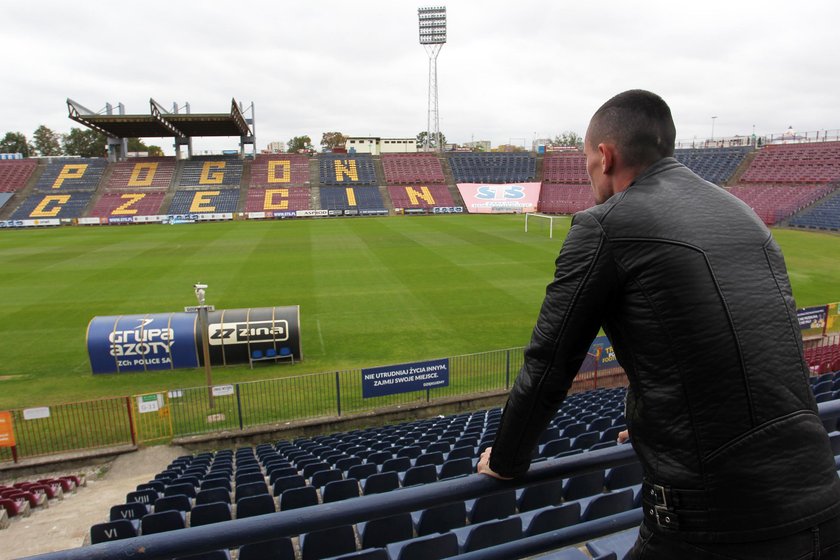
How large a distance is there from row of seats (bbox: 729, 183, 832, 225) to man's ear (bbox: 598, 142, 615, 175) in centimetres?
5695

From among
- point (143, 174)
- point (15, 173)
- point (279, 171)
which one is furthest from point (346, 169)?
point (15, 173)

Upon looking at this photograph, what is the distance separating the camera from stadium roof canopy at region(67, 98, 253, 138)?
185 feet

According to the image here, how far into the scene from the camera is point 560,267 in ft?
5.13

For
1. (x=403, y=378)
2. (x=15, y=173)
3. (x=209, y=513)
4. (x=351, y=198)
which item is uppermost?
(x=15, y=173)

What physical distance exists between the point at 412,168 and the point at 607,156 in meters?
77.2

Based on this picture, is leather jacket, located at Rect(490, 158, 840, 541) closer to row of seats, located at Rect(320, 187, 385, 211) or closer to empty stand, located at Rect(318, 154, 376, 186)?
row of seats, located at Rect(320, 187, 385, 211)

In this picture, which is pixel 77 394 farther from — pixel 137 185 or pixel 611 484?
pixel 137 185

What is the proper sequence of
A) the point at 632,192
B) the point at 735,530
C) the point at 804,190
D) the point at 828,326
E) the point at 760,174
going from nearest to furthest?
the point at 735,530
the point at 632,192
the point at 828,326
the point at 804,190
the point at 760,174

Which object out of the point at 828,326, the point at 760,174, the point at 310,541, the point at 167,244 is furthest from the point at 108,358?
the point at 760,174

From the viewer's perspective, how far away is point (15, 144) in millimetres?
108500

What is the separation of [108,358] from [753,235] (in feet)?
58.9

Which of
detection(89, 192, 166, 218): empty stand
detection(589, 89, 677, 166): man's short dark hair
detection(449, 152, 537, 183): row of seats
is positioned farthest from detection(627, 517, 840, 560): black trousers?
detection(449, 152, 537, 183): row of seats

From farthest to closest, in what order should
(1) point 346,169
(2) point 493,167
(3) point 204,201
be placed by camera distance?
(2) point 493,167, (1) point 346,169, (3) point 204,201

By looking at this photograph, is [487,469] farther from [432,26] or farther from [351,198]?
[432,26]
